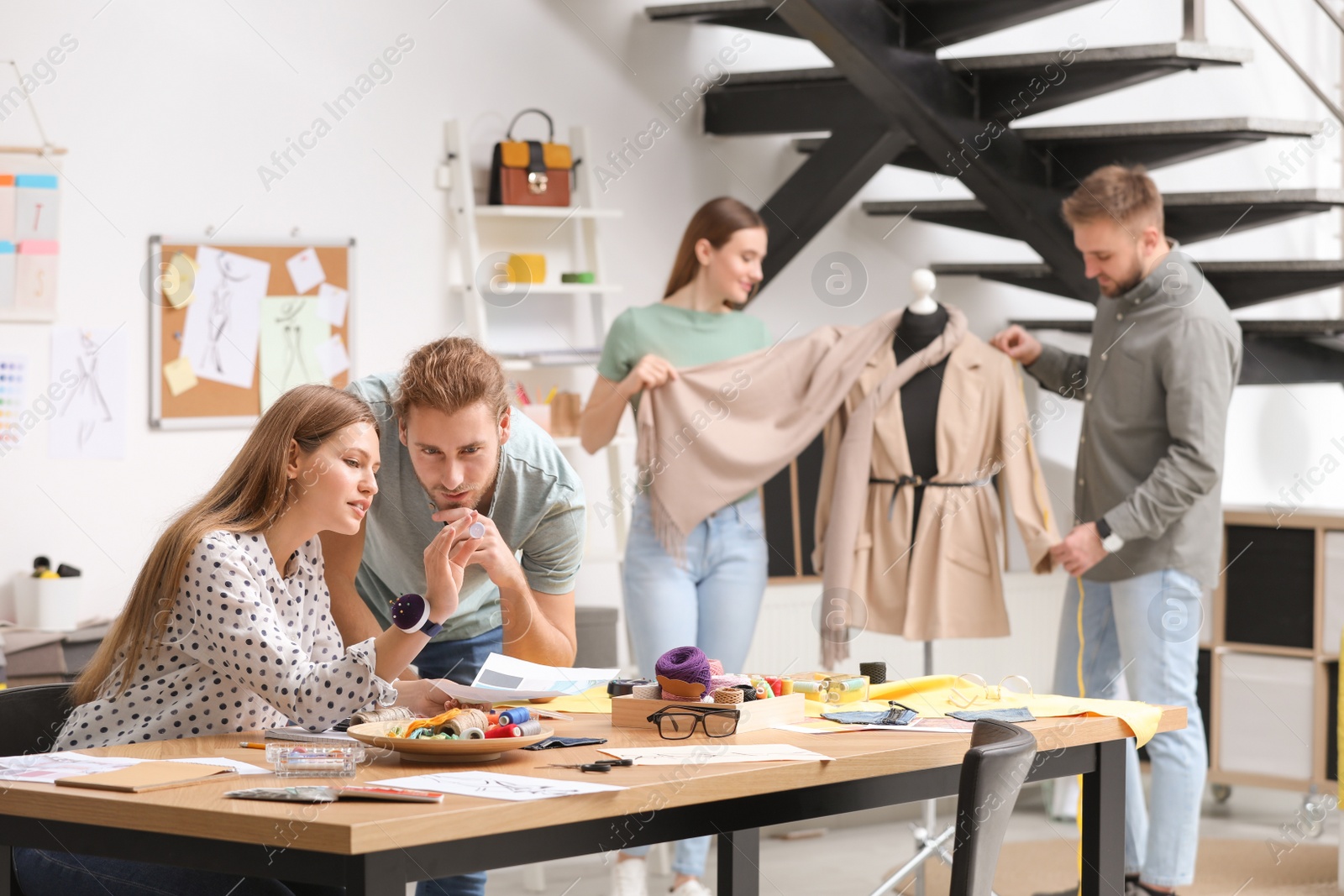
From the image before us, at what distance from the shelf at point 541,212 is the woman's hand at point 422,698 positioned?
2418mm

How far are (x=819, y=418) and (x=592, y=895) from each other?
1346 millimetres

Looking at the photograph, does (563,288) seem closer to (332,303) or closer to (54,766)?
(332,303)

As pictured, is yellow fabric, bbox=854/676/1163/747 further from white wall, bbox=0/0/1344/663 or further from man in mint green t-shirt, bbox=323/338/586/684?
white wall, bbox=0/0/1344/663

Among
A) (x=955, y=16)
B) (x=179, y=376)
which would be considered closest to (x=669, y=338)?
(x=955, y=16)

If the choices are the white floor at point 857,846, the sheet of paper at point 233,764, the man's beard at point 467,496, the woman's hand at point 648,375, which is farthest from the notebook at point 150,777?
the white floor at point 857,846

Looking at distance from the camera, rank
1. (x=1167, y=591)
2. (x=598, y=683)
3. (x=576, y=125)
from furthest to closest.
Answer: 1. (x=576, y=125)
2. (x=1167, y=591)
3. (x=598, y=683)

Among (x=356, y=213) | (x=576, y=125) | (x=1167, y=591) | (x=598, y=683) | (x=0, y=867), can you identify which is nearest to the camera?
(x=0, y=867)

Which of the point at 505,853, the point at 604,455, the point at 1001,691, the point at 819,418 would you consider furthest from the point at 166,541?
the point at 604,455

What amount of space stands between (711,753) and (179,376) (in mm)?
2623

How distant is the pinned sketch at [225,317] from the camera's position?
4.12 m

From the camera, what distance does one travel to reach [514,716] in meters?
2.06

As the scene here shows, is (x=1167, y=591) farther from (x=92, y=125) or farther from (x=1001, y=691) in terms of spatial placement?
(x=92, y=125)

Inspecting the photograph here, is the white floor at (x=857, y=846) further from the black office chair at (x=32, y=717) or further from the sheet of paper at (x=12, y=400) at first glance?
the black office chair at (x=32, y=717)

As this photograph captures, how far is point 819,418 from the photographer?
12.6 ft
